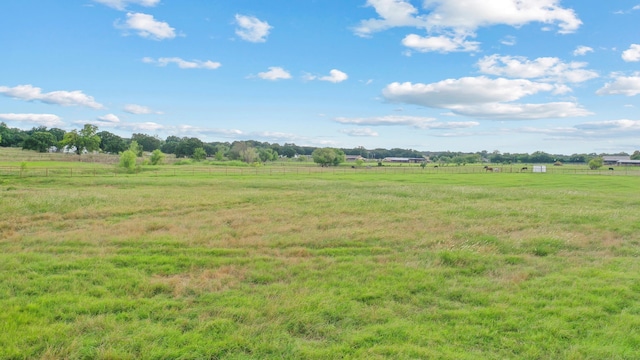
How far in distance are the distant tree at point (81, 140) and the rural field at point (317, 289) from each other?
104278 mm

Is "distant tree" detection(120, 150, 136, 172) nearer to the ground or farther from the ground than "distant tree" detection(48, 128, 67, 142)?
nearer to the ground

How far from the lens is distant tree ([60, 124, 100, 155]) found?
346 feet

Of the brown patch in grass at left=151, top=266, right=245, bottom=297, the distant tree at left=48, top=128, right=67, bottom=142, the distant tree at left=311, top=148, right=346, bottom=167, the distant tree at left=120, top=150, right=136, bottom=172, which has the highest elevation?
the distant tree at left=48, top=128, right=67, bottom=142

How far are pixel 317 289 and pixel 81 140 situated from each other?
119m

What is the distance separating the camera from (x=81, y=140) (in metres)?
106

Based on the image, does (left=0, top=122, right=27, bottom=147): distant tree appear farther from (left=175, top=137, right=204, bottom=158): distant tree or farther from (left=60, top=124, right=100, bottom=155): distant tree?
(left=175, top=137, right=204, bottom=158): distant tree

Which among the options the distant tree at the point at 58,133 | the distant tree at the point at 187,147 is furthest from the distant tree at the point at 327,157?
the distant tree at the point at 58,133

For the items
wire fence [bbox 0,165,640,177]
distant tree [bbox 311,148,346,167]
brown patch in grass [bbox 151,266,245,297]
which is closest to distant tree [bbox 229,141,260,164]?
distant tree [bbox 311,148,346,167]

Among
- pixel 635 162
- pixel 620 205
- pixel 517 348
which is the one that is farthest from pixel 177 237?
pixel 635 162

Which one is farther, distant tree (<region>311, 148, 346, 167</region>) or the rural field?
distant tree (<region>311, 148, 346, 167</region>)

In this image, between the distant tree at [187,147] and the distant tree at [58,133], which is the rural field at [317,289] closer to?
the distant tree at [187,147]

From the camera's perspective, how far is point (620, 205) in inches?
939

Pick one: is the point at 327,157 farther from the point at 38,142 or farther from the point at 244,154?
the point at 38,142

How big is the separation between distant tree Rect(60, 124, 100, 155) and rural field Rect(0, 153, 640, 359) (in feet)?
342
